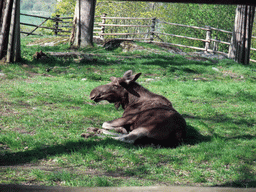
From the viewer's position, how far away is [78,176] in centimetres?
407

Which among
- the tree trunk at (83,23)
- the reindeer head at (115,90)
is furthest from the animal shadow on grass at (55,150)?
the tree trunk at (83,23)

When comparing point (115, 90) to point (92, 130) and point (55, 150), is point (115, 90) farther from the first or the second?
point (55, 150)

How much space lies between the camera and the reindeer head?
6.55 meters

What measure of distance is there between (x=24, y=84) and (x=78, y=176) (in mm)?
6523

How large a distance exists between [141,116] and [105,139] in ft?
2.89

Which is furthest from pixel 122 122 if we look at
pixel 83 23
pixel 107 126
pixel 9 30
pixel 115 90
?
pixel 83 23

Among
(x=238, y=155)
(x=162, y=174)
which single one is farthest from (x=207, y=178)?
(x=238, y=155)

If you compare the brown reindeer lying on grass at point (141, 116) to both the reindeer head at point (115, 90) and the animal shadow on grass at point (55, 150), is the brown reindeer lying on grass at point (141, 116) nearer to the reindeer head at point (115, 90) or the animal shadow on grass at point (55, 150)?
the reindeer head at point (115, 90)

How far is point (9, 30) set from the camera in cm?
1130

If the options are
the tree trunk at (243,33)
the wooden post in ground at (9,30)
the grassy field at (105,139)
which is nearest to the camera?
the grassy field at (105,139)

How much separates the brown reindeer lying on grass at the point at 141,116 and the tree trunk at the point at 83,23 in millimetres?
10822

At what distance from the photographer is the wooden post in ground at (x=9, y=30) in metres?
11.0

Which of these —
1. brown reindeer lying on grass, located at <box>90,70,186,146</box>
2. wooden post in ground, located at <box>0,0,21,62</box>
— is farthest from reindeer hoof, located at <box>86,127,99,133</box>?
wooden post in ground, located at <box>0,0,21,62</box>

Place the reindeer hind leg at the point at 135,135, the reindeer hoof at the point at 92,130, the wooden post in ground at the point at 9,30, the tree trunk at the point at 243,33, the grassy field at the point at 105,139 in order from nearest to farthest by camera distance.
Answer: the grassy field at the point at 105,139 → the reindeer hind leg at the point at 135,135 → the reindeer hoof at the point at 92,130 → the wooden post in ground at the point at 9,30 → the tree trunk at the point at 243,33
